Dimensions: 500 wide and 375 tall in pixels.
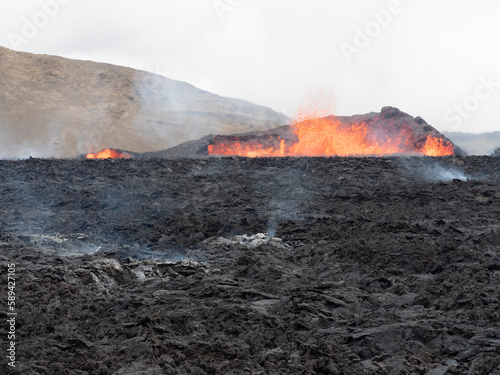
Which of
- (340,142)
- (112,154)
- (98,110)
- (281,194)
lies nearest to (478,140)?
(340,142)

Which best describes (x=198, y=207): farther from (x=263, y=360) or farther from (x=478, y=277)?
(x=263, y=360)

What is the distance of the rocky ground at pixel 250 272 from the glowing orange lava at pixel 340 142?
11982 mm

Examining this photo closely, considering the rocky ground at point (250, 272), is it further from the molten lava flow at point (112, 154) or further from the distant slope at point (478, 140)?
the distant slope at point (478, 140)

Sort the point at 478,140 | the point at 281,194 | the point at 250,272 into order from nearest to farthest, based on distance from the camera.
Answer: the point at 250,272
the point at 281,194
the point at 478,140

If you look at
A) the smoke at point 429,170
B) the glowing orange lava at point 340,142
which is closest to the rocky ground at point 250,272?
the smoke at point 429,170

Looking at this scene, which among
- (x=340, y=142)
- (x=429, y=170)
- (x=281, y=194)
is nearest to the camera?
(x=281, y=194)

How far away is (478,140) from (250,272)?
52.2m

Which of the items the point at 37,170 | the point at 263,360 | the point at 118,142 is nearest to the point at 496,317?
the point at 263,360

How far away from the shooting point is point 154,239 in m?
12.4

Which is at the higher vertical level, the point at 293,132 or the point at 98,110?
the point at 98,110

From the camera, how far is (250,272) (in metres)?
9.23

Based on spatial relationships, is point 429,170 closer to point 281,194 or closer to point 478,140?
point 281,194

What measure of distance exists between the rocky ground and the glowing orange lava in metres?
12.0

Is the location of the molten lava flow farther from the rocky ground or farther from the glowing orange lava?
the rocky ground
